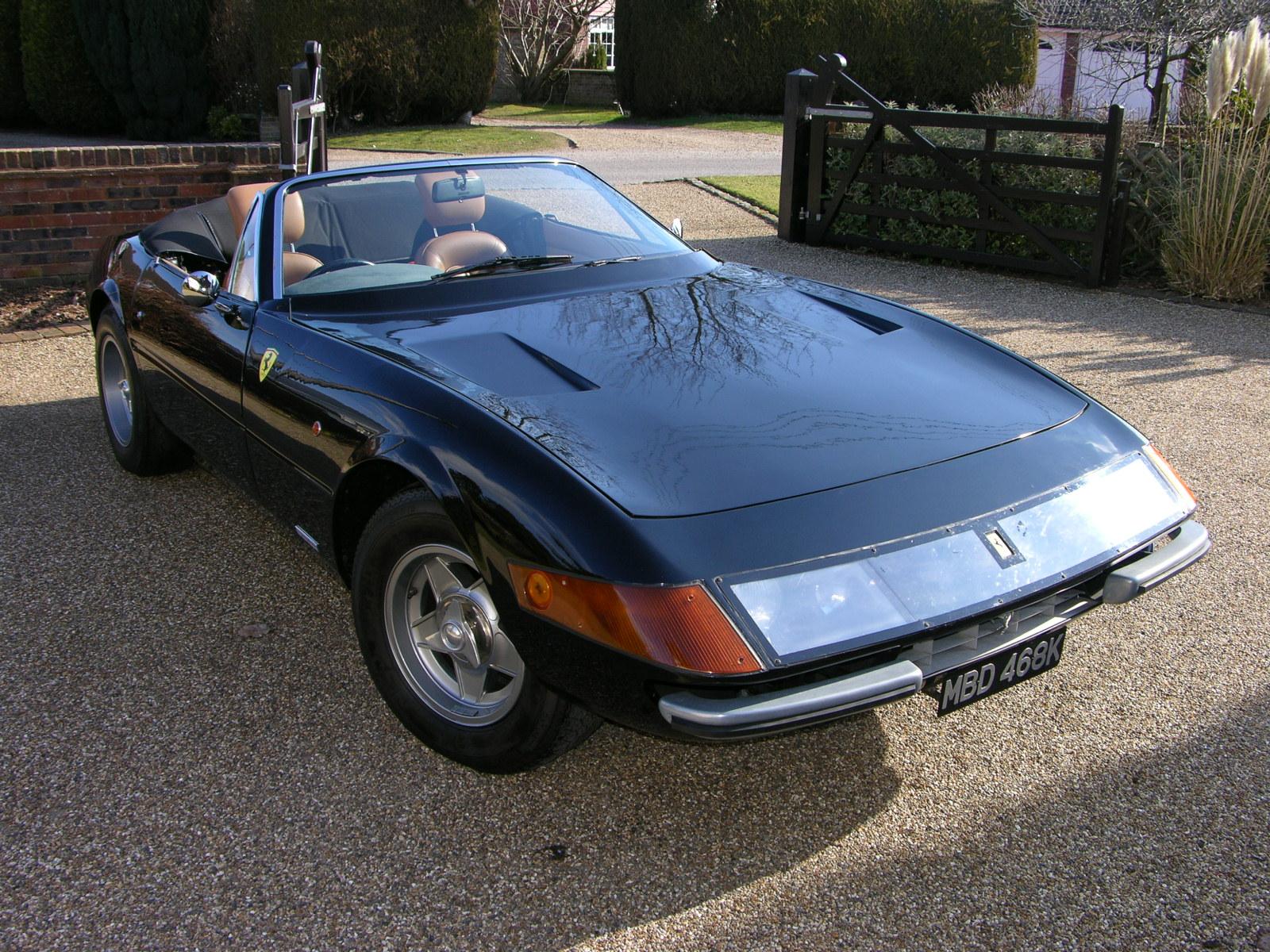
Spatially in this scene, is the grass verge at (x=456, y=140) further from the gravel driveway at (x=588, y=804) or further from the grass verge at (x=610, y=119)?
the gravel driveway at (x=588, y=804)

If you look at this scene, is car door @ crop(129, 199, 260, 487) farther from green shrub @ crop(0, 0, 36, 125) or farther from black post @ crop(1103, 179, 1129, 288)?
green shrub @ crop(0, 0, 36, 125)

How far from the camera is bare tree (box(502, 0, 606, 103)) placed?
2638 centimetres

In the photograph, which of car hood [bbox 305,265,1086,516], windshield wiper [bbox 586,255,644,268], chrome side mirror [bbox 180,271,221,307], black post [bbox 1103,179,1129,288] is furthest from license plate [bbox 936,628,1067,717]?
black post [bbox 1103,179,1129,288]

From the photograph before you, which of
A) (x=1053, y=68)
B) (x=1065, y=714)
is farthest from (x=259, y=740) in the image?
(x=1053, y=68)

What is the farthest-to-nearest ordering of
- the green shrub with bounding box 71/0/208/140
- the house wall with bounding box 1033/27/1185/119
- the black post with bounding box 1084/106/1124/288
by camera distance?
the house wall with bounding box 1033/27/1185/119
the green shrub with bounding box 71/0/208/140
the black post with bounding box 1084/106/1124/288

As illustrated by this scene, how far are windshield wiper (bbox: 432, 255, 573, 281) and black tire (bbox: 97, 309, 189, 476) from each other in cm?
164

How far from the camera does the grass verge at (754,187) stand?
12367mm

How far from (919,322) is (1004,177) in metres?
6.42

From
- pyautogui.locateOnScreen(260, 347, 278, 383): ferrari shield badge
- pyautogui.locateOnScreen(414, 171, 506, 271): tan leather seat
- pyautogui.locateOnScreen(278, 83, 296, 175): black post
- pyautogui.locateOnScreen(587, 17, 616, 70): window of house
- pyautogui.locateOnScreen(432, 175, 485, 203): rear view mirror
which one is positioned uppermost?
pyautogui.locateOnScreen(587, 17, 616, 70): window of house

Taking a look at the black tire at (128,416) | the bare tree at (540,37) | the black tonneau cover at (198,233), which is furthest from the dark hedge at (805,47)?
the black tire at (128,416)

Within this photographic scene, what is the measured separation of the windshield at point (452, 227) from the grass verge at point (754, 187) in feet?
25.7

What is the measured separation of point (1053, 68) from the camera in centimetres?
2898

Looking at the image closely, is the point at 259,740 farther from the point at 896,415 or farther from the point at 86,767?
the point at 896,415

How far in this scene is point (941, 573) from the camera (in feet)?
7.93
